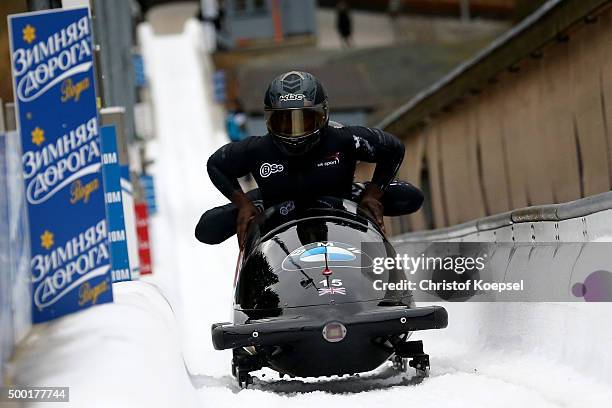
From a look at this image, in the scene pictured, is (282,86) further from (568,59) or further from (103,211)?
(568,59)

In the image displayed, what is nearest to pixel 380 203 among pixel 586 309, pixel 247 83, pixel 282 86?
pixel 282 86

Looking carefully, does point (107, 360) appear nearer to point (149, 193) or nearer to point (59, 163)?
point (59, 163)

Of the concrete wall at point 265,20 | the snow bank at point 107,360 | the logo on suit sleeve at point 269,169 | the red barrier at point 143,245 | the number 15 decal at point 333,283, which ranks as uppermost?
the concrete wall at point 265,20

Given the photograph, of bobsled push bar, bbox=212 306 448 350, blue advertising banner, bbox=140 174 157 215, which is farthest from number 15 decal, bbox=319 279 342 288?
blue advertising banner, bbox=140 174 157 215

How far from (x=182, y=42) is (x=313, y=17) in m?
4.15

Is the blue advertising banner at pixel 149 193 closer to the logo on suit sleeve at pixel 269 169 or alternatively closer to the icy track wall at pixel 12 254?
the logo on suit sleeve at pixel 269 169

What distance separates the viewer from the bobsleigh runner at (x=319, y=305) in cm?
625

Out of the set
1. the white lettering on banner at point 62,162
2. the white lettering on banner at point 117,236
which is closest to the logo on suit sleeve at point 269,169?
the white lettering on banner at point 62,162

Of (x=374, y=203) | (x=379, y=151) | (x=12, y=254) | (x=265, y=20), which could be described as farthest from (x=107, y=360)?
(x=265, y=20)

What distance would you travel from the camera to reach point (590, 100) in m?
9.80

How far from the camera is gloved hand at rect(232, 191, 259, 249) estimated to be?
304 inches

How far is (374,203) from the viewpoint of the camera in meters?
7.73

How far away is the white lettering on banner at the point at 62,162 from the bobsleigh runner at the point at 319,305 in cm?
104

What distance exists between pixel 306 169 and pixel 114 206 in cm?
267
